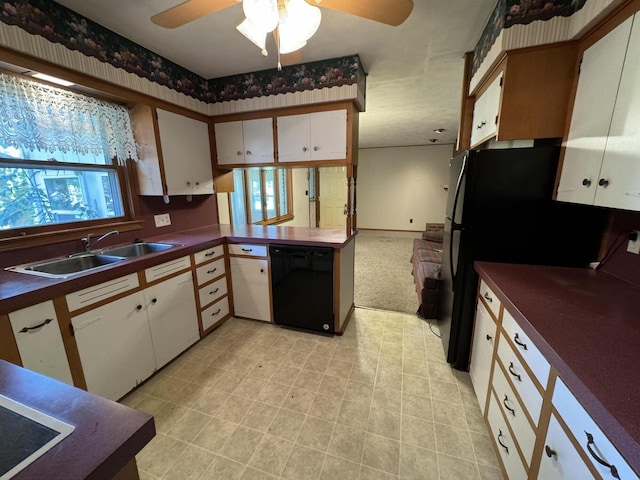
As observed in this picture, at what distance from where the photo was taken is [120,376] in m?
1.68

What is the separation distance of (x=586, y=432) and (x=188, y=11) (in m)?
2.20

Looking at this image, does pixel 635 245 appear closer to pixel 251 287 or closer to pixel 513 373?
pixel 513 373

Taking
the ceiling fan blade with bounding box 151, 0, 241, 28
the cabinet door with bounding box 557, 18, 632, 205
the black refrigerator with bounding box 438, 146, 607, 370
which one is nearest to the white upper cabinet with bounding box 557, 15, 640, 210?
the cabinet door with bounding box 557, 18, 632, 205

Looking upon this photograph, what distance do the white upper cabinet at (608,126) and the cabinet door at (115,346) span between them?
2.60 meters

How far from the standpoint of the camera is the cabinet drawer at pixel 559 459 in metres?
0.75

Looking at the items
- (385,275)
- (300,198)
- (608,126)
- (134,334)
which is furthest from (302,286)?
(300,198)

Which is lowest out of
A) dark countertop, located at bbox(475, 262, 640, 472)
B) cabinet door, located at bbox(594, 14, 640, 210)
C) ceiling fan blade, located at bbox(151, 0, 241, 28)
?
dark countertop, located at bbox(475, 262, 640, 472)

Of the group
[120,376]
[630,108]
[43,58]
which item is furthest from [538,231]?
[43,58]

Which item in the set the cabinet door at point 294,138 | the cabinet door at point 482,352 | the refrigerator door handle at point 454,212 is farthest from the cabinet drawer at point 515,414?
the cabinet door at point 294,138

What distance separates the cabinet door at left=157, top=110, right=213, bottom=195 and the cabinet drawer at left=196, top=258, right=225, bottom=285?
0.72 metres

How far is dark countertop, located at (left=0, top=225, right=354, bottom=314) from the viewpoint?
4.08 feet

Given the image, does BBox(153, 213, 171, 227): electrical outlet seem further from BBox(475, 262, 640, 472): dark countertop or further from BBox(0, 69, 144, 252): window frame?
BBox(475, 262, 640, 472): dark countertop

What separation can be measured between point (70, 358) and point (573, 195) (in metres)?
2.78

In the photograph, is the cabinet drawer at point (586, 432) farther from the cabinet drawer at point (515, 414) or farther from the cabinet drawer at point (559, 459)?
the cabinet drawer at point (515, 414)
